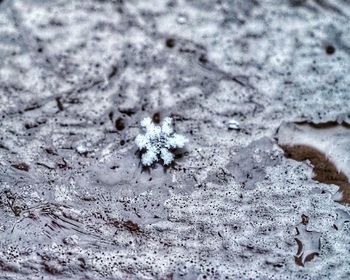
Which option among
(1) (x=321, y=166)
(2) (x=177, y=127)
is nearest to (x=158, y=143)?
(2) (x=177, y=127)

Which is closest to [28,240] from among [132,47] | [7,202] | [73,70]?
[7,202]

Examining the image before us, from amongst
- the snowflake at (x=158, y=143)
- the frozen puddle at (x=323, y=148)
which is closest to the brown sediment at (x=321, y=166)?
the frozen puddle at (x=323, y=148)

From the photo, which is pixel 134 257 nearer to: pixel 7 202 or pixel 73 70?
pixel 7 202

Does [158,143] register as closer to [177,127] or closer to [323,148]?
[177,127]

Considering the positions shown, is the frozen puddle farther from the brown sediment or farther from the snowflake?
the snowflake

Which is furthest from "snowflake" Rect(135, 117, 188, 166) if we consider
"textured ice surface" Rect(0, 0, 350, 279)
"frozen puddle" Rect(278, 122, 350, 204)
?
"frozen puddle" Rect(278, 122, 350, 204)

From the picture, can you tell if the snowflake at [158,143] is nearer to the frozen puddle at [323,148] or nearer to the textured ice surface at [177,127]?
the textured ice surface at [177,127]
